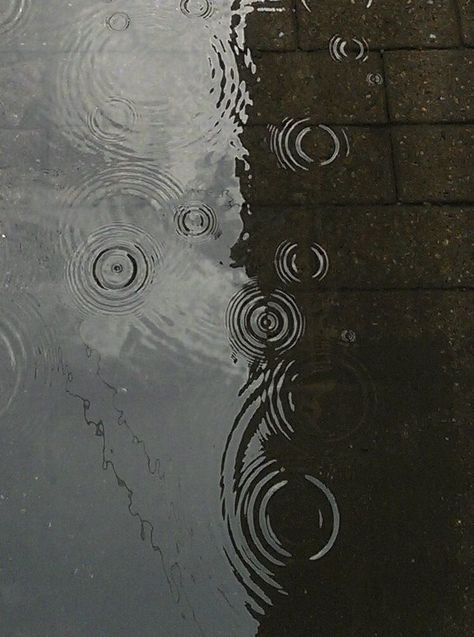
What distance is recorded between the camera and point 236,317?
4.88ft

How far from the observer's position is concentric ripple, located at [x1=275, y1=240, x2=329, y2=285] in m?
1.52

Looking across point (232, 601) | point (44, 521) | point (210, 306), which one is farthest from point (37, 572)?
point (210, 306)

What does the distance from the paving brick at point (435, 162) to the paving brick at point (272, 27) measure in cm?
33

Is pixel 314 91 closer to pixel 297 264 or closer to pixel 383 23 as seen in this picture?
pixel 383 23

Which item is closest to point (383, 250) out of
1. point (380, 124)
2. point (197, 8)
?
point (380, 124)

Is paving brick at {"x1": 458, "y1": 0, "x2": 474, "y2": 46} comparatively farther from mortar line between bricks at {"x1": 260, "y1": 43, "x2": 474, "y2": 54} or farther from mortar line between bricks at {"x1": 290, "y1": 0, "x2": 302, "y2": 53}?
mortar line between bricks at {"x1": 290, "y1": 0, "x2": 302, "y2": 53}

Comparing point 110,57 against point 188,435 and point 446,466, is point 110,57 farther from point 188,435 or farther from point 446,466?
point 446,466

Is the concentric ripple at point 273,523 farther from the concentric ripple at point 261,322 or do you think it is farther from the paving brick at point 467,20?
the paving brick at point 467,20

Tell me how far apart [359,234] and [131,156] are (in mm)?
514

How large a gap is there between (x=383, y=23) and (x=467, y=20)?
0.21 metres

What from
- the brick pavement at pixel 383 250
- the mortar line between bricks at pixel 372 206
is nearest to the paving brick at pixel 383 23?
the brick pavement at pixel 383 250

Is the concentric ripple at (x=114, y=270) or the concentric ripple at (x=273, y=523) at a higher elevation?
the concentric ripple at (x=114, y=270)

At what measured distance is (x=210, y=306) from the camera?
149cm

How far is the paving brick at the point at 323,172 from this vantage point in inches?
61.7
